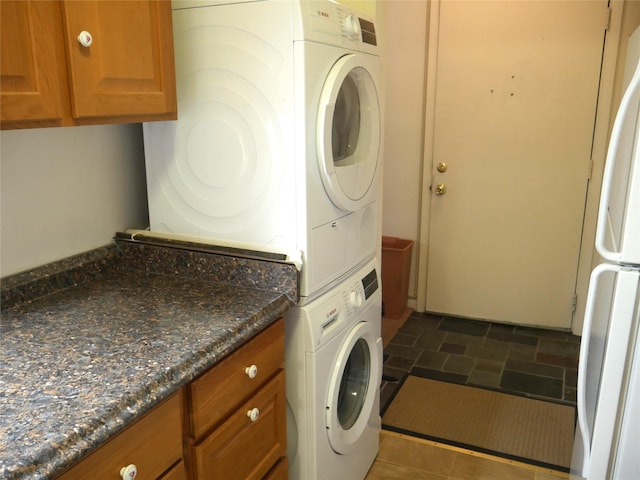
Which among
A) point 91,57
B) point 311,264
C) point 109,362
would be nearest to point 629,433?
point 311,264

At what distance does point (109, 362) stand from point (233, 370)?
0.31 meters

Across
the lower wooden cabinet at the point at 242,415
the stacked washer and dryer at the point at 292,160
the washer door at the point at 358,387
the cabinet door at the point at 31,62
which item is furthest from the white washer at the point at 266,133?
the cabinet door at the point at 31,62

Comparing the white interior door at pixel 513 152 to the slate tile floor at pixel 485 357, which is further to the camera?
the white interior door at pixel 513 152

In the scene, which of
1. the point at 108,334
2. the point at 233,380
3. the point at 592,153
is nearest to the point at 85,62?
the point at 108,334

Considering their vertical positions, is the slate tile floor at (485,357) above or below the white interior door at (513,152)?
below

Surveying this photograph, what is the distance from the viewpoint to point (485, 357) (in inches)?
120

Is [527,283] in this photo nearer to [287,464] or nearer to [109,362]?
[287,464]

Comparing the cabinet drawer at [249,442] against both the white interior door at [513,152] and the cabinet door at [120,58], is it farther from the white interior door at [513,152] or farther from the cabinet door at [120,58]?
the white interior door at [513,152]

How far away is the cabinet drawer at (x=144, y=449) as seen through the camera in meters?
0.96

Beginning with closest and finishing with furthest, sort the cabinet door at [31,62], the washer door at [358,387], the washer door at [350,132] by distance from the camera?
the cabinet door at [31,62], the washer door at [350,132], the washer door at [358,387]

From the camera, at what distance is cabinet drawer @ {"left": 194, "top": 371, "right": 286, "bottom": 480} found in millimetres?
1294

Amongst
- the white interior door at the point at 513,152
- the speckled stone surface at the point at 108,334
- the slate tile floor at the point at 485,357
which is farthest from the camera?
the white interior door at the point at 513,152

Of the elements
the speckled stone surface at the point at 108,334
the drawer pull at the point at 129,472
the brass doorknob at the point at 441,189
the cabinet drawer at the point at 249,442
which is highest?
the brass doorknob at the point at 441,189

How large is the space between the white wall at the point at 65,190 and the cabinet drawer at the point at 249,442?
2.37ft
